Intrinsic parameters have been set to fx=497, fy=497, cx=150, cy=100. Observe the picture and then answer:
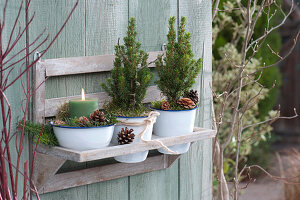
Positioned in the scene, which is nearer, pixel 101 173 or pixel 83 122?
pixel 83 122

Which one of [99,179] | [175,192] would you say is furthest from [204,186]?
[99,179]

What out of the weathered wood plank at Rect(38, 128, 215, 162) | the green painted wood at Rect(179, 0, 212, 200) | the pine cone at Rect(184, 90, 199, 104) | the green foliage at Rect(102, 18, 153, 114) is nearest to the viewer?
the weathered wood plank at Rect(38, 128, 215, 162)

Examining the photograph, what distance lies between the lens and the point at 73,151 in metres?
1.42

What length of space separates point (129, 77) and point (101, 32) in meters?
0.20

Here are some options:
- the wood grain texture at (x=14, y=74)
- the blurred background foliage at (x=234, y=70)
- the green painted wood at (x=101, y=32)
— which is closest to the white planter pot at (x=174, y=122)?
the green painted wood at (x=101, y=32)

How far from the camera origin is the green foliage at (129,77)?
5.30 ft

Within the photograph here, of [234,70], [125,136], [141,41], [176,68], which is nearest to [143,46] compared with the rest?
[141,41]

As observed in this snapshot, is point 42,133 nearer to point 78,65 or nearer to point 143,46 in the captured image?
point 78,65

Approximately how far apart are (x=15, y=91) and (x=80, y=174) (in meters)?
0.37

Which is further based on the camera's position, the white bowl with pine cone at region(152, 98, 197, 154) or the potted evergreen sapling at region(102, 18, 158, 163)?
the white bowl with pine cone at region(152, 98, 197, 154)

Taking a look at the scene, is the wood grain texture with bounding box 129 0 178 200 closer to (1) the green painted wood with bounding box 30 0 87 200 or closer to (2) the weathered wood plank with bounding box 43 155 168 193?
(2) the weathered wood plank with bounding box 43 155 168 193

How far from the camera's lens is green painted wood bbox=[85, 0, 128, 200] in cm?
167

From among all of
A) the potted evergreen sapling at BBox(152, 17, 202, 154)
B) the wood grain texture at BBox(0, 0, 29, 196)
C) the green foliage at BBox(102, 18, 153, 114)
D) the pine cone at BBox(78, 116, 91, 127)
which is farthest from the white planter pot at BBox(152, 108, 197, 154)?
the wood grain texture at BBox(0, 0, 29, 196)

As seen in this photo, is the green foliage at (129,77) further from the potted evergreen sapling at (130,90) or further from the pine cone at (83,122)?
the pine cone at (83,122)
